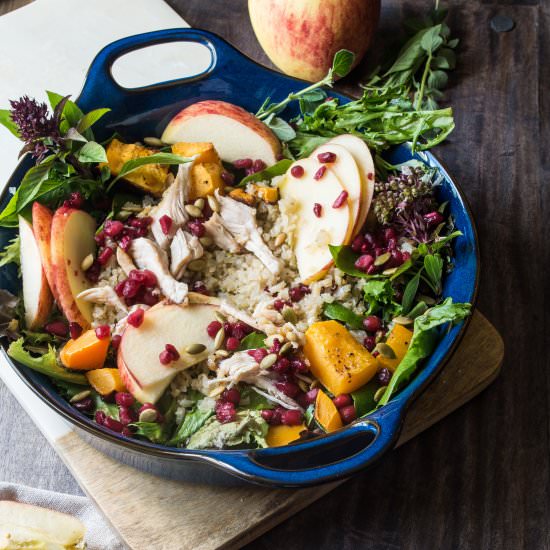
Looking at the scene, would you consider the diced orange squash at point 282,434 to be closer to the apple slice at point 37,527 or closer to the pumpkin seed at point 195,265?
the pumpkin seed at point 195,265

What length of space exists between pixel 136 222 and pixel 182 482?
0.87 metres

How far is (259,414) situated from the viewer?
2.30 meters

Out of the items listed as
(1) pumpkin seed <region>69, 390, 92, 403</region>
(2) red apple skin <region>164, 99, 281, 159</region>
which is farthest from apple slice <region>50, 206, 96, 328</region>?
(2) red apple skin <region>164, 99, 281, 159</region>

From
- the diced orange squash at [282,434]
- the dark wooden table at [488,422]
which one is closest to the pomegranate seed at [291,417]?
the diced orange squash at [282,434]

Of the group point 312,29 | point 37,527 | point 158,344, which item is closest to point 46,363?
point 158,344

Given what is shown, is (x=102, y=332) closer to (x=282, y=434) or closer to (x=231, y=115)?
(x=282, y=434)

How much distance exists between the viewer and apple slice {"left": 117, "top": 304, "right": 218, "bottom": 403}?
234cm

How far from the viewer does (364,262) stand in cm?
253

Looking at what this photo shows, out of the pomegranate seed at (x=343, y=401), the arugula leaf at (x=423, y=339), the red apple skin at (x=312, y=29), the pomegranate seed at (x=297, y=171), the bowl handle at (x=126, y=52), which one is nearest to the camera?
the arugula leaf at (x=423, y=339)

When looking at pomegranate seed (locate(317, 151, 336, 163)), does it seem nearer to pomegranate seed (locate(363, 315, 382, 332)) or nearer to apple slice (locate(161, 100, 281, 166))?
apple slice (locate(161, 100, 281, 166))

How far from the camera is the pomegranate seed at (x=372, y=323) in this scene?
8.14 ft

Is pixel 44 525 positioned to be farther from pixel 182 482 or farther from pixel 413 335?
pixel 413 335

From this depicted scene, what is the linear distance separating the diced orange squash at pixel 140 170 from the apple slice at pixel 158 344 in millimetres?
535

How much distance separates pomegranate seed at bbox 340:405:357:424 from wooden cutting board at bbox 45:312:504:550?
0.30 metres
